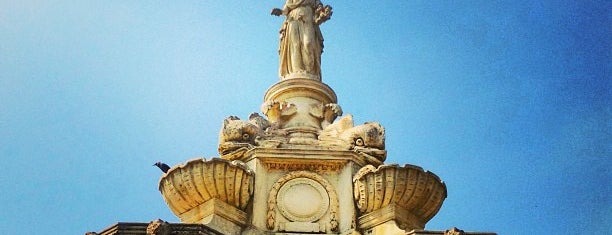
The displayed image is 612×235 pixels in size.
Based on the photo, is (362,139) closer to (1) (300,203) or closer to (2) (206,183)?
(1) (300,203)

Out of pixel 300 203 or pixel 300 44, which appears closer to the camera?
pixel 300 203

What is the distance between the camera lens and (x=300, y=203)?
12.9 metres

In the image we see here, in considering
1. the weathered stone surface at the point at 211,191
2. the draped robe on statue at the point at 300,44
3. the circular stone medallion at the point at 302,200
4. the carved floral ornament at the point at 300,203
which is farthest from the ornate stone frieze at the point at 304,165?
the draped robe on statue at the point at 300,44

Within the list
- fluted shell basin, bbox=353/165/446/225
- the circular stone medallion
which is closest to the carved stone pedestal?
the circular stone medallion

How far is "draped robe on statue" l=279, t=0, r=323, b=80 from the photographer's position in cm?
1619

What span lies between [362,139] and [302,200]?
1.58 m

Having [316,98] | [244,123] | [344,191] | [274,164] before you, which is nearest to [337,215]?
[344,191]

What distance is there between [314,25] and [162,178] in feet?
17.4

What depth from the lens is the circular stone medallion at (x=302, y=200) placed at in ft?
42.0

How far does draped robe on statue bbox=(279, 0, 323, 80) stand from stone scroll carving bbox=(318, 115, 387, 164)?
2085mm

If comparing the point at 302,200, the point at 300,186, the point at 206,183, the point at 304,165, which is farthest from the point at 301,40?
the point at 206,183

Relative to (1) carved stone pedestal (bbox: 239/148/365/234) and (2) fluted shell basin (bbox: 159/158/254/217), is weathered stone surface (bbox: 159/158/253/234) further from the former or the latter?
(1) carved stone pedestal (bbox: 239/148/365/234)

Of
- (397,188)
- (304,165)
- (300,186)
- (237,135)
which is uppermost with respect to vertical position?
(237,135)

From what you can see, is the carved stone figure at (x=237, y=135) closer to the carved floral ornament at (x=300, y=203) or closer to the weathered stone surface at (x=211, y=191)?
the weathered stone surface at (x=211, y=191)
